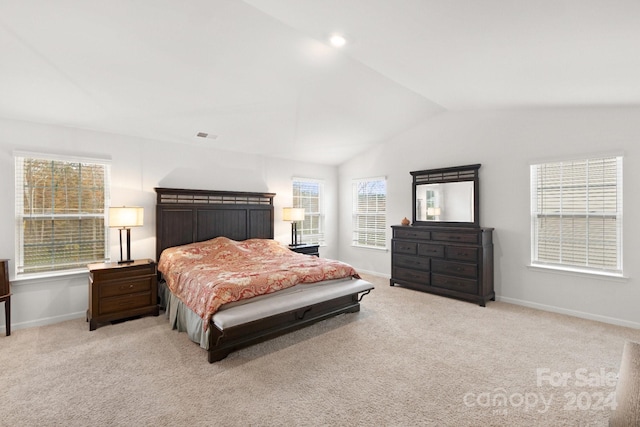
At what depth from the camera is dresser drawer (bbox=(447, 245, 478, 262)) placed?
4439 mm

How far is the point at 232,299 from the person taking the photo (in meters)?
2.91

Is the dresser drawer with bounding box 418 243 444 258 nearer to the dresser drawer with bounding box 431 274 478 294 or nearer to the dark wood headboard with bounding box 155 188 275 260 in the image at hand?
the dresser drawer with bounding box 431 274 478 294

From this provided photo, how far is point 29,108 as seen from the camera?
11.1 feet

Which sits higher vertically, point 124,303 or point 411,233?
point 411,233

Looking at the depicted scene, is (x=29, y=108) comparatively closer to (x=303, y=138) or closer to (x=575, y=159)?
(x=303, y=138)

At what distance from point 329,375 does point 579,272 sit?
139 inches

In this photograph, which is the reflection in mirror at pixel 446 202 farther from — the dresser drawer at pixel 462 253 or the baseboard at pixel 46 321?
the baseboard at pixel 46 321

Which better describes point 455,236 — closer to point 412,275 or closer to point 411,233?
point 411,233

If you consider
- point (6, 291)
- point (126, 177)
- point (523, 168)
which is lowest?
point (6, 291)

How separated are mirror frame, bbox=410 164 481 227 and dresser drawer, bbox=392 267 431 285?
0.86 metres

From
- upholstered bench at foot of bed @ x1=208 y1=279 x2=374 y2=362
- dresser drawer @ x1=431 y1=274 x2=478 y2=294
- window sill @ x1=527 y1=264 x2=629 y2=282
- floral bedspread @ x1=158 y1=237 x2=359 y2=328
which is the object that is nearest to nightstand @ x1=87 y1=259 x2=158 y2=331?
floral bedspread @ x1=158 y1=237 x2=359 y2=328

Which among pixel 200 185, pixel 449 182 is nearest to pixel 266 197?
pixel 200 185

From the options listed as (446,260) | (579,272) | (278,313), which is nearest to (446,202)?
(446,260)

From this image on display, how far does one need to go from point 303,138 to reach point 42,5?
3.53 m
